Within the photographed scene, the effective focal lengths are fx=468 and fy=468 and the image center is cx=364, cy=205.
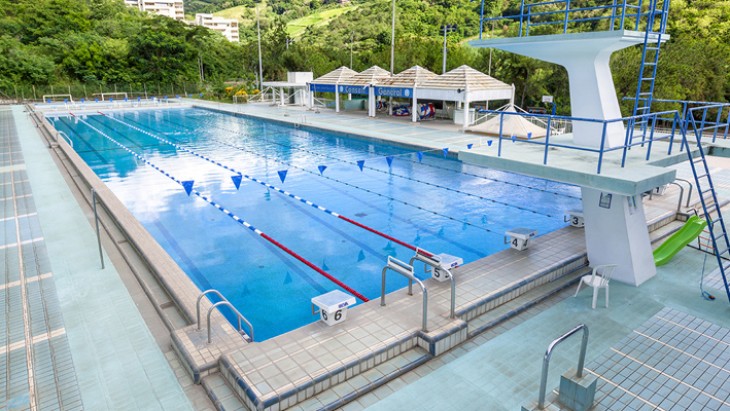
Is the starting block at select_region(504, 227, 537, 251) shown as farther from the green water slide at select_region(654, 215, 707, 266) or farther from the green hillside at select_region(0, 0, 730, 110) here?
the green hillside at select_region(0, 0, 730, 110)

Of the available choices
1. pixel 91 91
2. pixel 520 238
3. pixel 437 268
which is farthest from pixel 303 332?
pixel 91 91

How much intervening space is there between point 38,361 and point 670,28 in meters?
31.7

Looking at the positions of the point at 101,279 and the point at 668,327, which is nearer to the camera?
the point at 668,327

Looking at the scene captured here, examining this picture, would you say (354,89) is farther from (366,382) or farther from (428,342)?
(366,382)

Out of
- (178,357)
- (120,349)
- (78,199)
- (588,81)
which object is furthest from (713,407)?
(78,199)

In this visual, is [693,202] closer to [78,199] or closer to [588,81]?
[588,81]

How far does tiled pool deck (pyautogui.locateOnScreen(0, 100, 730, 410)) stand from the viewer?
418 cm

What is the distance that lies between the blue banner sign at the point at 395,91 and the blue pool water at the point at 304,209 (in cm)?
520

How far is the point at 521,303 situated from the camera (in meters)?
5.75

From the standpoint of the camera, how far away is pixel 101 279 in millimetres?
6398

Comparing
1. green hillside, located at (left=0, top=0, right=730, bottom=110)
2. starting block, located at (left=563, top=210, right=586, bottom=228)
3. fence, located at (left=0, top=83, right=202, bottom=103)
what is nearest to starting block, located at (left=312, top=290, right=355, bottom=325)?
starting block, located at (left=563, top=210, right=586, bottom=228)

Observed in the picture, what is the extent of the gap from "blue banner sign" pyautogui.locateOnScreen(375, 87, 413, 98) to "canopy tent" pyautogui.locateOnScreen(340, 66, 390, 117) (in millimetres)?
543

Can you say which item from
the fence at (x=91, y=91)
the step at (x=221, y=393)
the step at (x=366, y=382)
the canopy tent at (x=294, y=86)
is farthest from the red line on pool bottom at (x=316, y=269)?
the fence at (x=91, y=91)

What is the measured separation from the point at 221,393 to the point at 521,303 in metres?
3.60
